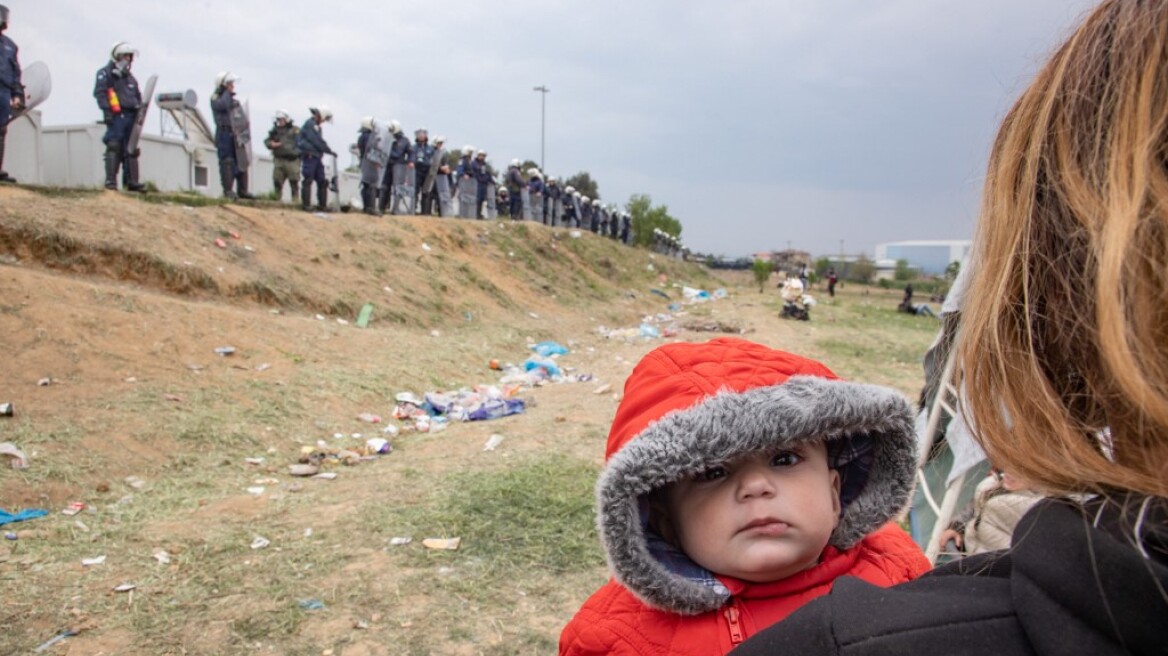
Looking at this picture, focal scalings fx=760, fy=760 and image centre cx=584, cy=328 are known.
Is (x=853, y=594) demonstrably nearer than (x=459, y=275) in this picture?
Yes

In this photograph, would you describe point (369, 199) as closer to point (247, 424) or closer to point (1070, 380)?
point (247, 424)

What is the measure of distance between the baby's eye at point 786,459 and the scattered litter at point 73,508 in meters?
4.62

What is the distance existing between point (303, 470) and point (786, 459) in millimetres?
4884

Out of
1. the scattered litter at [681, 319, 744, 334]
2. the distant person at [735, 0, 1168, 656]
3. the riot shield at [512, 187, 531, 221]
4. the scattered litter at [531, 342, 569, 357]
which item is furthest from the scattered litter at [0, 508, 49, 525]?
the riot shield at [512, 187, 531, 221]

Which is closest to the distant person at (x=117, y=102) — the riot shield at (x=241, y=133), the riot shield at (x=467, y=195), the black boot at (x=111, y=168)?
the black boot at (x=111, y=168)

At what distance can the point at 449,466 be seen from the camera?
557 centimetres

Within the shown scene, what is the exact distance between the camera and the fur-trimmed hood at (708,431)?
1.25 meters

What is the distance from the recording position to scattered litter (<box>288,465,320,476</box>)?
5.50 m

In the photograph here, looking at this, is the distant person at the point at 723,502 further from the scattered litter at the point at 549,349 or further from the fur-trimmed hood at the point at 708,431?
the scattered litter at the point at 549,349

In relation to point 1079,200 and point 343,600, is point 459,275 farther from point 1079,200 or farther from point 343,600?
point 1079,200

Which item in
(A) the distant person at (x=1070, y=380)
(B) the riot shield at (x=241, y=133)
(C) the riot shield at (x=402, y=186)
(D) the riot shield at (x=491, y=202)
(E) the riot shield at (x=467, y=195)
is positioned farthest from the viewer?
(D) the riot shield at (x=491, y=202)

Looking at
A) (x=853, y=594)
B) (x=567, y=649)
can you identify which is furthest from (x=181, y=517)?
(x=853, y=594)

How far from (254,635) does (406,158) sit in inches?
602

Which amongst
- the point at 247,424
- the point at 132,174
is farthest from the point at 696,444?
the point at 132,174
